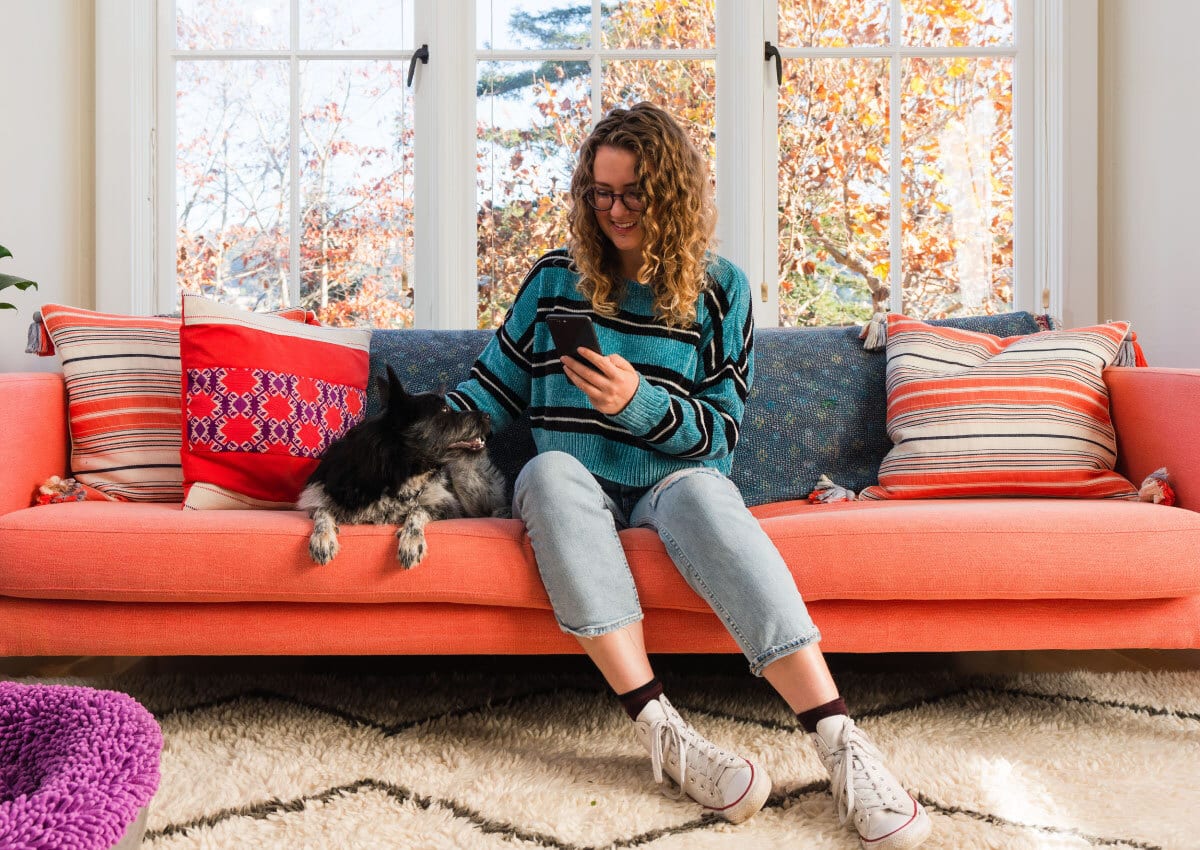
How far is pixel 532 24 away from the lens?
3.15 m

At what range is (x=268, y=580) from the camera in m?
1.60

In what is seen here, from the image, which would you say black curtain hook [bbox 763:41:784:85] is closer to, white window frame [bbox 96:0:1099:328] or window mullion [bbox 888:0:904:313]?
white window frame [bbox 96:0:1099:328]

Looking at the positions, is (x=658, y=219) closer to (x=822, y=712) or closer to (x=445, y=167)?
(x=822, y=712)

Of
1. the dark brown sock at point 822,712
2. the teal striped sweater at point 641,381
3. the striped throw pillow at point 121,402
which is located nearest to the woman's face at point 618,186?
the teal striped sweater at point 641,381

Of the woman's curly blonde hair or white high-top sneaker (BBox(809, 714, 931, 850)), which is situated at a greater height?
the woman's curly blonde hair

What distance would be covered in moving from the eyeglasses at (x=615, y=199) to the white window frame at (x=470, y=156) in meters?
1.37

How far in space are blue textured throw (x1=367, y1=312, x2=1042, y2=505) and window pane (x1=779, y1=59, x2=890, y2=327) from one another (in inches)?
33.6

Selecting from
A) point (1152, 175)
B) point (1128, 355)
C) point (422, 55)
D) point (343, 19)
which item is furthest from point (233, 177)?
point (1152, 175)

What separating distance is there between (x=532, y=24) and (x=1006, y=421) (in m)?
2.10

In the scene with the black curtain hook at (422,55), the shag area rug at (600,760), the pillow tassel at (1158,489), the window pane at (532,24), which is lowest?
the shag area rug at (600,760)

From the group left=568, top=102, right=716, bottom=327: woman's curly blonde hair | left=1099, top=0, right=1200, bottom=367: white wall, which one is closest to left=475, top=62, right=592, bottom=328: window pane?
left=568, top=102, right=716, bottom=327: woman's curly blonde hair

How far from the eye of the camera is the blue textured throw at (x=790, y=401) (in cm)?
222

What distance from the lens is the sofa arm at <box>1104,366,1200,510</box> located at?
185cm

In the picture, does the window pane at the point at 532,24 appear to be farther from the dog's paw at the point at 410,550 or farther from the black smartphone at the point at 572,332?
the dog's paw at the point at 410,550
